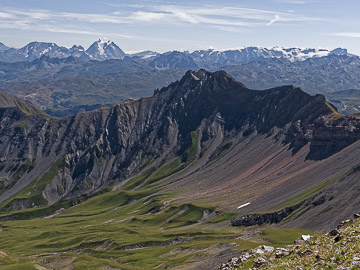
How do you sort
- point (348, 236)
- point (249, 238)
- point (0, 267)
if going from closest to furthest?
point (348, 236) → point (0, 267) → point (249, 238)

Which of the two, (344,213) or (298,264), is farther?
(344,213)

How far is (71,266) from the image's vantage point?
577 ft

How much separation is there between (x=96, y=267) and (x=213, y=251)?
4262 centimetres

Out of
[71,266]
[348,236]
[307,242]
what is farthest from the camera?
[71,266]

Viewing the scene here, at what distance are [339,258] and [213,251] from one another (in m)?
128

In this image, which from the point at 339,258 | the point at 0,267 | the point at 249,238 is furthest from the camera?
the point at 249,238

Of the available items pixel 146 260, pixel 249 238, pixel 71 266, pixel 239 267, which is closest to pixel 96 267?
pixel 71 266

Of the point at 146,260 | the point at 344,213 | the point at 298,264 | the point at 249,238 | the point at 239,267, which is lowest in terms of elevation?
the point at 146,260

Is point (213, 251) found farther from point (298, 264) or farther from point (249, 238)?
point (298, 264)

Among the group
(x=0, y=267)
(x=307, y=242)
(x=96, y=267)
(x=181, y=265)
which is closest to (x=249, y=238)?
(x=181, y=265)

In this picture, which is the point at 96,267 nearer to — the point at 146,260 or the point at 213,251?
the point at 146,260

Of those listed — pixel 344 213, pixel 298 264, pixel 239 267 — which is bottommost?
pixel 344 213

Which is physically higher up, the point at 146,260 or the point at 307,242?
the point at 307,242

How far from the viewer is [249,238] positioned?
7446 inches
